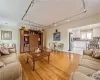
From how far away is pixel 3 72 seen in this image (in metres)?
1.04

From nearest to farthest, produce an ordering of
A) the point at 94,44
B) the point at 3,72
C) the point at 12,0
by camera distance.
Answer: the point at 3,72
the point at 12,0
the point at 94,44

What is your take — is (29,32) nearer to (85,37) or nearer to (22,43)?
(22,43)

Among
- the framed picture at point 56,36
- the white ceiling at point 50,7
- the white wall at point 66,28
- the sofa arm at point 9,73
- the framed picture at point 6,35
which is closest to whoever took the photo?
the sofa arm at point 9,73

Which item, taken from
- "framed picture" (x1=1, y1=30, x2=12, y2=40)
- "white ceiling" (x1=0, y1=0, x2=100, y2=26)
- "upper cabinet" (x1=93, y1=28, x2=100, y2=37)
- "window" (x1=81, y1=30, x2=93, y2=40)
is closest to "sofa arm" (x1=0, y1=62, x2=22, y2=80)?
"white ceiling" (x1=0, y1=0, x2=100, y2=26)

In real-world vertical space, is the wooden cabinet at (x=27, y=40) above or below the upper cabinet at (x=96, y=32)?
below

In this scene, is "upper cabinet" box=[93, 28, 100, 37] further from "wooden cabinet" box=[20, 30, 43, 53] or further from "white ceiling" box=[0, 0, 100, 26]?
"wooden cabinet" box=[20, 30, 43, 53]

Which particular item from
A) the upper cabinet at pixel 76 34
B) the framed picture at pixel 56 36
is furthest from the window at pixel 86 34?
the framed picture at pixel 56 36

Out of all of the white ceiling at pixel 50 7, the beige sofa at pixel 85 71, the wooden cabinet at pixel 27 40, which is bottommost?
the beige sofa at pixel 85 71

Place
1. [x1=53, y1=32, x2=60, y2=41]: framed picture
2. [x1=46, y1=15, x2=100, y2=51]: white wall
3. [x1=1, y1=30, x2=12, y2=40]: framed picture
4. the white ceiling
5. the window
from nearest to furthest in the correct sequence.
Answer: the white ceiling, [x1=46, y1=15, x2=100, y2=51]: white wall, [x1=1, y1=30, x2=12, y2=40]: framed picture, the window, [x1=53, y1=32, x2=60, y2=41]: framed picture

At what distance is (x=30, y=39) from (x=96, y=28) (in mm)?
5774

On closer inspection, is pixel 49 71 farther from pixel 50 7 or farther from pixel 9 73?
pixel 50 7

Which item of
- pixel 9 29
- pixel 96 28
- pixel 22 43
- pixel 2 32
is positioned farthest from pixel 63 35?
pixel 2 32

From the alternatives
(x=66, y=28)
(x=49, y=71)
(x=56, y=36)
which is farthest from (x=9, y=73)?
(x=56, y=36)

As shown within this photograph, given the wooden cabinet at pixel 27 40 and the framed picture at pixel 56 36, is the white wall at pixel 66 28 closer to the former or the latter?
the framed picture at pixel 56 36
